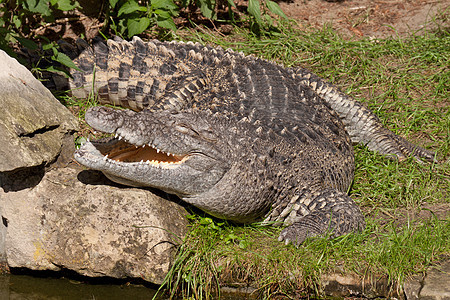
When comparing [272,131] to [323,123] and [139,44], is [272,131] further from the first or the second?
[139,44]

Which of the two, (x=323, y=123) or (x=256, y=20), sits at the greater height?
(x=256, y=20)

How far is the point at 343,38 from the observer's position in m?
7.12

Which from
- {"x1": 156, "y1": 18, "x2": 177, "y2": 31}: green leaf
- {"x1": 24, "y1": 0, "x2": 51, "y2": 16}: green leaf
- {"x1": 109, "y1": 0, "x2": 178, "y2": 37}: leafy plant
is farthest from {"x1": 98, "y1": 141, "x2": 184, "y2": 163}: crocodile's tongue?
{"x1": 156, "y1": 18, "x2": 177, "y2": 31}: green leaf

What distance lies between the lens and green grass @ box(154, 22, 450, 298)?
13.1 feet

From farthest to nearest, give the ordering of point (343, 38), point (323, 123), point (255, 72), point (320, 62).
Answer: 1. point (343, 38)
2. point (320, 62)
3. point (255, 72)
4. point (323, 123)

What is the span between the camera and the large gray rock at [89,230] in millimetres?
3971

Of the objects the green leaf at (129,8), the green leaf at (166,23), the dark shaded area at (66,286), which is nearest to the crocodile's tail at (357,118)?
the green leaf at (166,23)

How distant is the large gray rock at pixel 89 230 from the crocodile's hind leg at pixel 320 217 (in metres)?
0.86

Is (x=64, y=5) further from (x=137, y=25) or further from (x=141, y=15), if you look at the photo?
(x=141, y=15)

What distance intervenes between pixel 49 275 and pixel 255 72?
267 centimetres

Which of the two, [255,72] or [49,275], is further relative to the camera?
[255,72]

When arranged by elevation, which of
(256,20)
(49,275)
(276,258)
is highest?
(256,20)

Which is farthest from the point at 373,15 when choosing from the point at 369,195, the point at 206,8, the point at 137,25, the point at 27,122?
the point at 27,122

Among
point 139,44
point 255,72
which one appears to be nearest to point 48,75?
point 139,44
